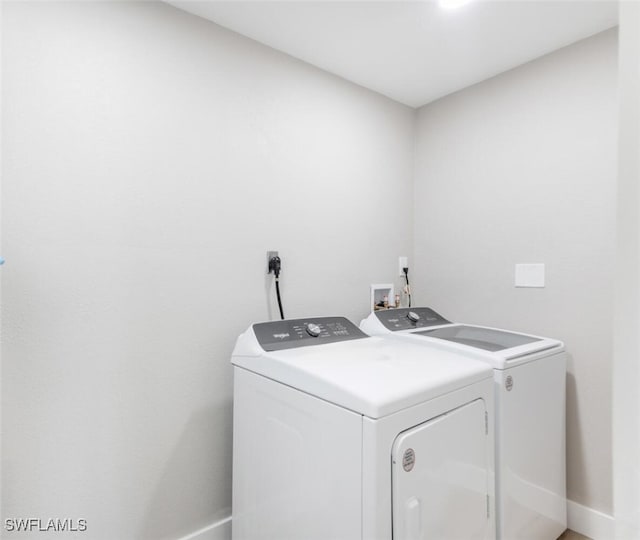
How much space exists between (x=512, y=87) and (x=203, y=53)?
161 centimetres

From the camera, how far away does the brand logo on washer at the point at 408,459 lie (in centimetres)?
101

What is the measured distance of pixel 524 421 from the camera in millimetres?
1471

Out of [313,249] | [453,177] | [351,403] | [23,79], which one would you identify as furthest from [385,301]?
[23,79]

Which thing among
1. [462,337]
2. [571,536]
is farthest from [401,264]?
[571,536]

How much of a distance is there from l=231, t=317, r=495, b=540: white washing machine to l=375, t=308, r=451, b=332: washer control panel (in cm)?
45

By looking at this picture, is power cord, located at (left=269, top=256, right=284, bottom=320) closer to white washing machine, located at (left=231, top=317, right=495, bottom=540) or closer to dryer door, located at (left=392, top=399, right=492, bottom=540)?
white washing machine, located at (left=231, top=317, right=495, bottom=540)

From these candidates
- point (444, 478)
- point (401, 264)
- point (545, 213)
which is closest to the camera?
point (444, 478)

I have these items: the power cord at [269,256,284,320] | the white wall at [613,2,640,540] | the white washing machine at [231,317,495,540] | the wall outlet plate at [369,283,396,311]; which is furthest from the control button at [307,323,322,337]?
the white wall at [613,2,640,540]

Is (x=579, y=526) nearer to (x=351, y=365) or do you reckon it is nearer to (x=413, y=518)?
(x=413, y=518)

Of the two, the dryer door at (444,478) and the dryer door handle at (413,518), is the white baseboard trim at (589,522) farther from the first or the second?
the dryer door handle at (413,518)

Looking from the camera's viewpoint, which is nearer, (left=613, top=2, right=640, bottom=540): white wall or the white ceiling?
(left=613, top=2, right=640, bottom=540): white wall

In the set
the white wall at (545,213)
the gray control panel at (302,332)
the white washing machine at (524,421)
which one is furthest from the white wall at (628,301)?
the white wall at (545,213)

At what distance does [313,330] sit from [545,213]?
1324 millimetres

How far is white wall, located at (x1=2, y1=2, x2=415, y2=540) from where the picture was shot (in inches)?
49.6
